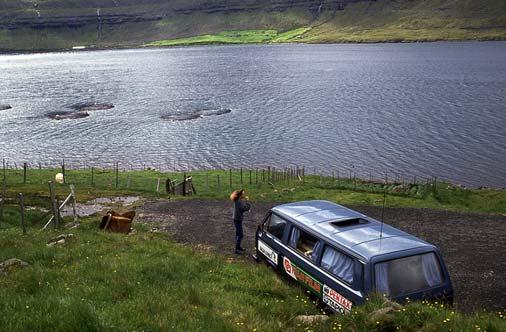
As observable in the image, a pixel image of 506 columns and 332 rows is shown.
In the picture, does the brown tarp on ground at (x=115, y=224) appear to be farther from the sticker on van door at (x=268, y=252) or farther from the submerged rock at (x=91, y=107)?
the submerged rock at (x=91, y=107)

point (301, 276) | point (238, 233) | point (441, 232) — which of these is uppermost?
point (238, 233)

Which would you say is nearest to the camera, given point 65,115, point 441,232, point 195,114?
point 441,232

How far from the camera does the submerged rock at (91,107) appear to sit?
106m

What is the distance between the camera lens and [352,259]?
13.5 meters

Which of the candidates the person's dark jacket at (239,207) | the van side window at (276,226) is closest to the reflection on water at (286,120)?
the person's dark jacket at (239,207)

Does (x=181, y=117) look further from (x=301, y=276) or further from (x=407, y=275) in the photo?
(x=407, y=275)

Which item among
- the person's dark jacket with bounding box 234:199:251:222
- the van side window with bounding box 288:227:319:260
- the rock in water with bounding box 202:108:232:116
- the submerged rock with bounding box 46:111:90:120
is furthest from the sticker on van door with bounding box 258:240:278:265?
the submerged rock with bounding box 46:111:90:120

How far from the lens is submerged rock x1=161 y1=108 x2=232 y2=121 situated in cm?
9294

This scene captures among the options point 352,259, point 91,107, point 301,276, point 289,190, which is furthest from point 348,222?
point 91,107

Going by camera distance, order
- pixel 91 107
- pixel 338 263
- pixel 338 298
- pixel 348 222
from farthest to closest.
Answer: pixel 91 107
pixel 348 222
pixel 338 263
pixel 338 298

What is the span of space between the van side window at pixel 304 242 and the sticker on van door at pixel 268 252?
117 centimetres

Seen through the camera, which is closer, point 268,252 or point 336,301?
point 336,301

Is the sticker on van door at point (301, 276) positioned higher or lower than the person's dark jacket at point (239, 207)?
lower

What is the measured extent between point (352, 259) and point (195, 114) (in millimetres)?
84785
